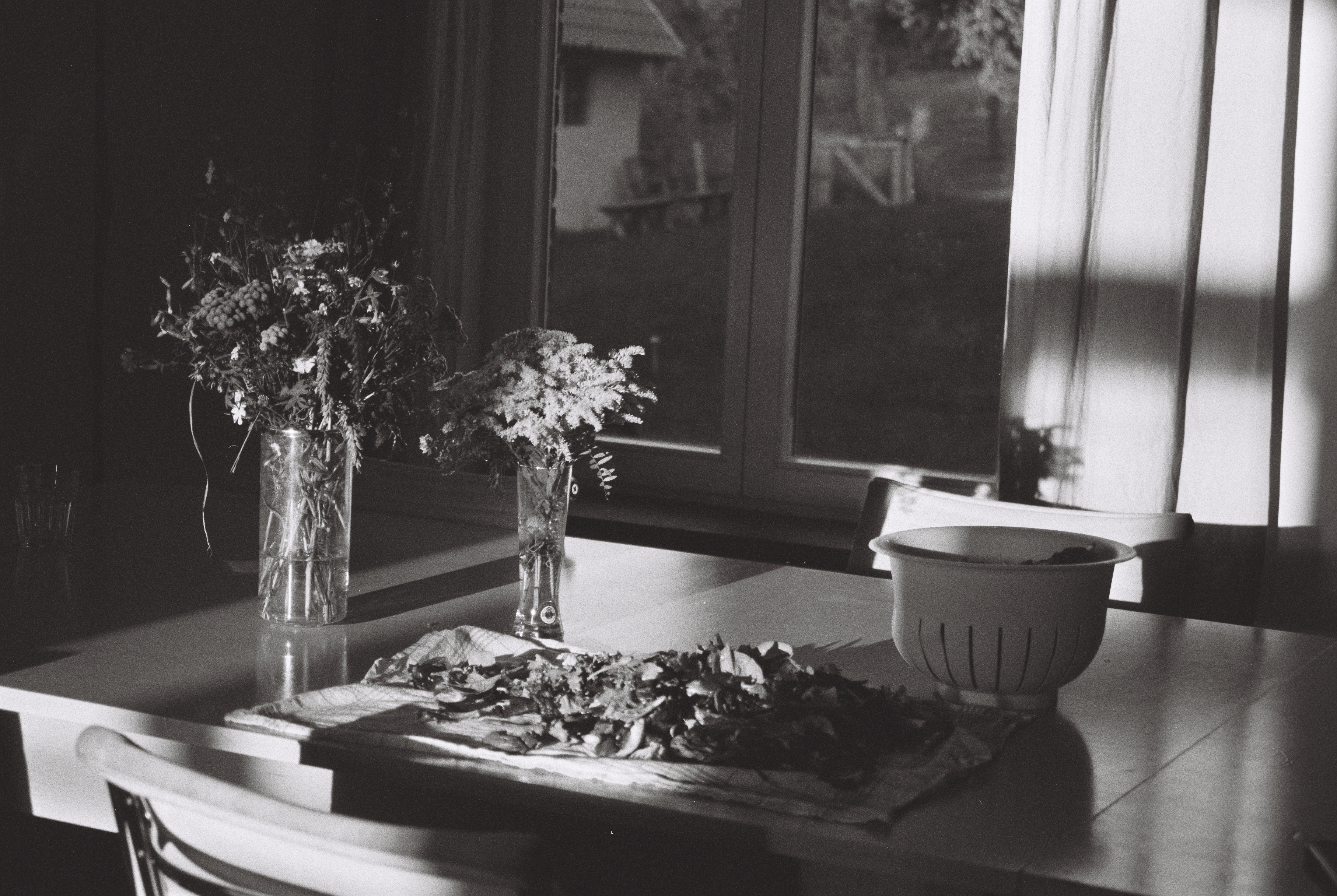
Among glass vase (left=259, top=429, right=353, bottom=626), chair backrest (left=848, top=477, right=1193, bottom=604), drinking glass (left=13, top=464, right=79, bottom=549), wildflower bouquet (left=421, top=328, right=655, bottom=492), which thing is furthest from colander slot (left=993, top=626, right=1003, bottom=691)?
drinking glass (left=13, top=464, right=79, bottom=549)

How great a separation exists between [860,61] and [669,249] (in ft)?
2.05

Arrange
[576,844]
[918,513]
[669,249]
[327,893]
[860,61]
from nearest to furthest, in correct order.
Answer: [327,893] < [576,844] < [918,513] < [860,61] < [669,249]

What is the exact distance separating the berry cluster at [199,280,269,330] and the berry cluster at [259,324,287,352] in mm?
27

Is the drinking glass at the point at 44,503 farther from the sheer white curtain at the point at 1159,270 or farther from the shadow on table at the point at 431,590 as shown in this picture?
the sheer white curtain at the point at 1159,270

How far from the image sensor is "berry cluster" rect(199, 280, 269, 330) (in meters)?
1.59

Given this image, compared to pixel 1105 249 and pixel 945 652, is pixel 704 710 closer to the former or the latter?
pixel 945 652

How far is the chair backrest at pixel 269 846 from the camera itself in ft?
2.77

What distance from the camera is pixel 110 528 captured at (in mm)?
2211

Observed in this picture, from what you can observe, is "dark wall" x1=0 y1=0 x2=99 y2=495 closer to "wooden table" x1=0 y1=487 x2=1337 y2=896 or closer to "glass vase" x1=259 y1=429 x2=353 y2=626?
"wooden table" x1=0 y1=487 x2=1337 y2=896

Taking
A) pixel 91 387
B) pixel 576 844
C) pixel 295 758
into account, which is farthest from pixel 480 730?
pixel 91 387

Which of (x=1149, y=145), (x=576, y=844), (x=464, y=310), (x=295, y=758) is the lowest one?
(x=576, y=844)

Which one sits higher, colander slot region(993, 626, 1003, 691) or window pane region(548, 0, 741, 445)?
window pane region(548, 0, 741, 445)

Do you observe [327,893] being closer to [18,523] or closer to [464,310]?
[18,523]

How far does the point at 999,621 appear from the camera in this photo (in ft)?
4.54
